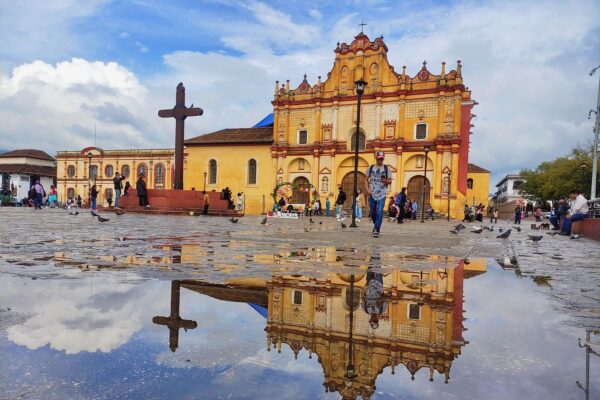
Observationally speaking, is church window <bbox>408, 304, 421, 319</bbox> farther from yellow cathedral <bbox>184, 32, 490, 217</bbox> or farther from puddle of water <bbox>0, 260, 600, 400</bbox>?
yellow cathedral <bbox>184, 32, 490, 217</bbox>

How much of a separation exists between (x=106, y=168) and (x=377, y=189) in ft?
164

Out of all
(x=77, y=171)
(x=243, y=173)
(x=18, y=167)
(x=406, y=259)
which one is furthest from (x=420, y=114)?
(x=18, y=167)

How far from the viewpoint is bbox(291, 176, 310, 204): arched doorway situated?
37656mm

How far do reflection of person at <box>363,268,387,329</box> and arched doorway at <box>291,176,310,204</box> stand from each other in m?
34.1

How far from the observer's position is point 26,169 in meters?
58.9

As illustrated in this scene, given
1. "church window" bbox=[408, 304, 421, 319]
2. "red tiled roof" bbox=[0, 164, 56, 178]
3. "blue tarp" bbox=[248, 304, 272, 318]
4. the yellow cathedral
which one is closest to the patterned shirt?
"church window" bbox=[408, 304, 421, 319]

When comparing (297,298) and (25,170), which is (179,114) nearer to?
(297,298)

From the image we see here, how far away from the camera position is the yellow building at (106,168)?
1940 inches

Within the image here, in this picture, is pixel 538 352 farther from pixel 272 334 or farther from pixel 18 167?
pixel 18 167

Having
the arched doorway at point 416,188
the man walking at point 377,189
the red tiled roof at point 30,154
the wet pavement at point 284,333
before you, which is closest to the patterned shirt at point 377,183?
the man walking at point 377,189

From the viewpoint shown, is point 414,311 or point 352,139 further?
point 352,139

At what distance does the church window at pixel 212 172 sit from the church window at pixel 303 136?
344 inches

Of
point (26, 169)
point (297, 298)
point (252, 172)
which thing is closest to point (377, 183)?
point (297, 298)

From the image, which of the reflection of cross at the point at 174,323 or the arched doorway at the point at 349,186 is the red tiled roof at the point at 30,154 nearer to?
the arched doorway at the point at 349,186
